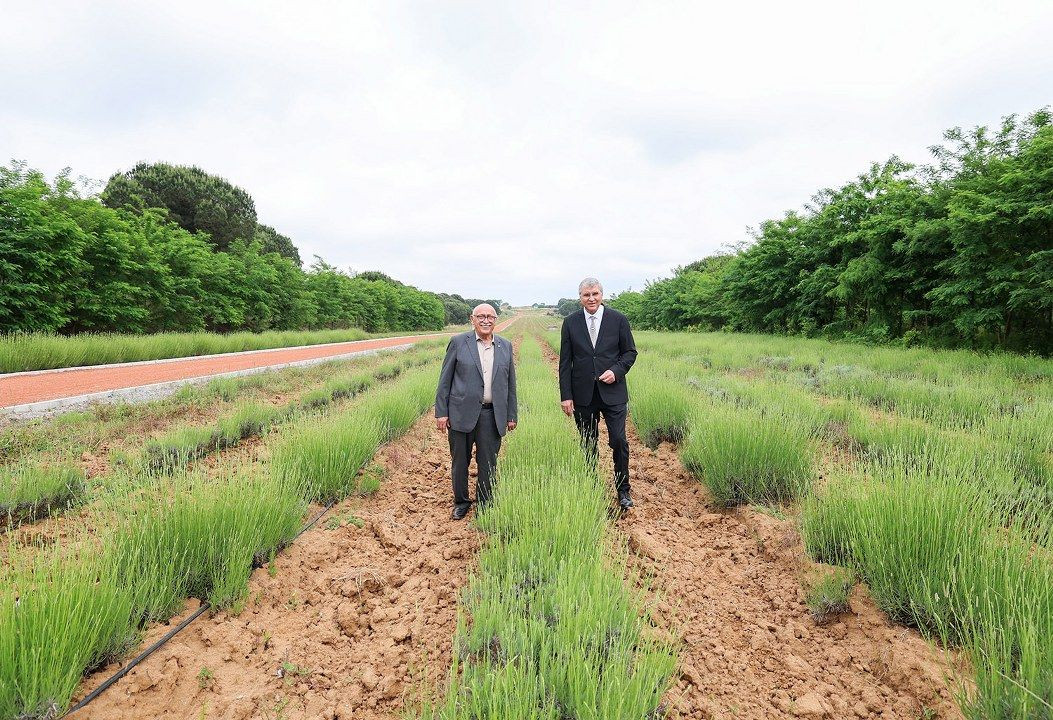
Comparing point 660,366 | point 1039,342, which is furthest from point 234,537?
point 1039,342

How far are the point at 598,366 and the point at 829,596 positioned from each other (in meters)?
2.20

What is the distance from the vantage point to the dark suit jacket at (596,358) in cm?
385

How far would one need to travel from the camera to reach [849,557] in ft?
8.39

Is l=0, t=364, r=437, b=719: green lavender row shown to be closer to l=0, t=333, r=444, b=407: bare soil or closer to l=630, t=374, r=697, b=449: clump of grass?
l=630, t=374, r=697, b=449: clump of grass

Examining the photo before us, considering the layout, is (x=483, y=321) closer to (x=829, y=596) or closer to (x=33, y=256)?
(x=829, y=596)

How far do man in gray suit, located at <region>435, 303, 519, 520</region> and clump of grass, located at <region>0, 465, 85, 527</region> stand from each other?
2.83m

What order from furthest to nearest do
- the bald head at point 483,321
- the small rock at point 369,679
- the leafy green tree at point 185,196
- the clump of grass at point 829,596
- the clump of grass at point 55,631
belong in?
the leafy green tree at point 185,196
the bald head at point 483,321
the clump of grass at point 829,596
the small rock at point 369,679
the clump of grass at point 55,631

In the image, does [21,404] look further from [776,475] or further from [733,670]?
[776,475]

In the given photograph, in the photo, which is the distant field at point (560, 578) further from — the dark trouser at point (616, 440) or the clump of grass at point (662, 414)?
the clump of grass at point (662, 414)

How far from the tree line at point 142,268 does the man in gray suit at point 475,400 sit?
43.5 ft

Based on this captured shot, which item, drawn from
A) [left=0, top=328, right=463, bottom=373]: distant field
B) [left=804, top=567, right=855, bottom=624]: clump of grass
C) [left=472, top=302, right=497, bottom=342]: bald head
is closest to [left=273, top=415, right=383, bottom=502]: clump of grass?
[left=472, top=302, right=497, bottom=342]: bald head

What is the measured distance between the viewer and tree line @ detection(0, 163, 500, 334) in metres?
10.7

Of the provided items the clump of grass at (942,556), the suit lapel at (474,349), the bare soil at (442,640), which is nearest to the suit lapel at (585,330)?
the suit lapel at (474,349)

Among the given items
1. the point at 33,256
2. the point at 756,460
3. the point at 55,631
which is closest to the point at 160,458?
the point at 55,631
